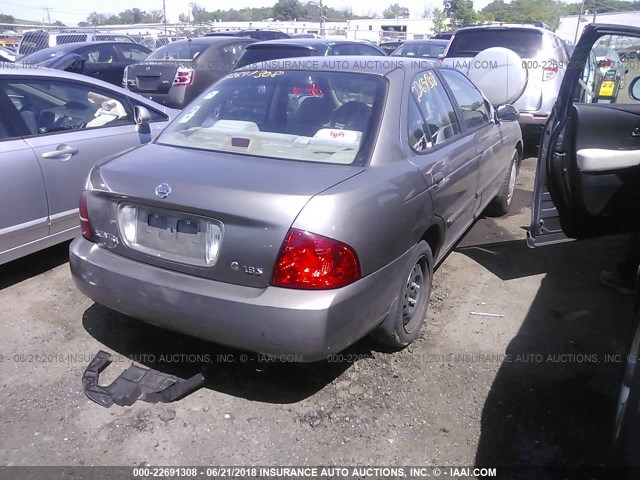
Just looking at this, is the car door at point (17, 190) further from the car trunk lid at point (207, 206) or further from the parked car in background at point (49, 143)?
the car trunk lid at point (207, 206)

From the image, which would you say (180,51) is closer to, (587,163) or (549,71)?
(549,71)

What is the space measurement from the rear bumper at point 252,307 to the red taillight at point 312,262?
0.04 meters

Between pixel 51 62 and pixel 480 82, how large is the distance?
8385mm

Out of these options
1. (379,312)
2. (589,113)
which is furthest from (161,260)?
(589,113)

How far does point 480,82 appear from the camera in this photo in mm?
6520

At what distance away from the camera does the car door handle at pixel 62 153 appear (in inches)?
156

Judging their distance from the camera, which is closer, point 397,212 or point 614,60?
point 397,212

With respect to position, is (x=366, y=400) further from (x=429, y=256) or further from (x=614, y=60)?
(x=614, y=60)

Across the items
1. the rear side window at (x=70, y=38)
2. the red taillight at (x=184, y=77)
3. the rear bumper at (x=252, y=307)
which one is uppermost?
the rear side window at (x=70, y=38)

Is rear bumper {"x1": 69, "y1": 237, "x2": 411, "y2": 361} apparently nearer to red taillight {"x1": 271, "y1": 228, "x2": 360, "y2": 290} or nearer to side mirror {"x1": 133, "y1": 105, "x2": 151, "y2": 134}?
red taillight {"x1": 271, "y1": 228, "x2": 360, "y2": 290}

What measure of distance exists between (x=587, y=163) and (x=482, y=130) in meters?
1.25

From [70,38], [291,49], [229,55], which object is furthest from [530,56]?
[70,38]

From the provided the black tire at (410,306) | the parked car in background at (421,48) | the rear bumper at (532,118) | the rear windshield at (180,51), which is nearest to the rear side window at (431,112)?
the black tire at (410,306)

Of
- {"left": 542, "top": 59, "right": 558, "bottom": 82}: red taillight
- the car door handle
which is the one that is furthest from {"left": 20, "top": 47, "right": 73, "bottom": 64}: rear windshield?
{"left": 542, "top": 59, "right": 558, "bottom": 82}: red taillight
